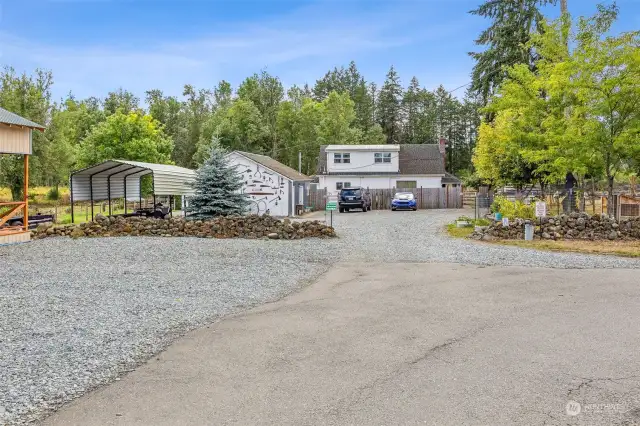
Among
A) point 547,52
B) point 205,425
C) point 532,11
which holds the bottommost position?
point 205,425

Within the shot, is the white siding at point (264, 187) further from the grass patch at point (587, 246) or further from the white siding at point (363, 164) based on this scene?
the grass patch at point (587, 246)

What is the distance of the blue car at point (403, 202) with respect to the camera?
1374 inches

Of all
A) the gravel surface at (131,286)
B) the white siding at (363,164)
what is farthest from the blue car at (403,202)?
the gravel surface at (131,286)

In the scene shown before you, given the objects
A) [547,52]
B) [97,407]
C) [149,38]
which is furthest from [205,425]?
[547,52]

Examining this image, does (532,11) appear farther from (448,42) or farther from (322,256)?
(322,256)

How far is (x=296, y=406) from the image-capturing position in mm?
4332

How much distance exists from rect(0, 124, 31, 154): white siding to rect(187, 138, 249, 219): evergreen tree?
612cm

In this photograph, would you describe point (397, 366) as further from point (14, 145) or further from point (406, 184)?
point (406, 184)

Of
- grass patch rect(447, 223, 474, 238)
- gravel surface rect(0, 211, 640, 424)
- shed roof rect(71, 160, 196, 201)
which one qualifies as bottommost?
gravel surface rect(0, 211, 640, 424)

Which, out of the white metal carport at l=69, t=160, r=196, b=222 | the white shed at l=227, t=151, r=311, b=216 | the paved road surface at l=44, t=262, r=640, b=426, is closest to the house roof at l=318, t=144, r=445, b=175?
the white shed at l=227, t=151, r=311, b=216

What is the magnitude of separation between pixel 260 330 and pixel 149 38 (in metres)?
16.1

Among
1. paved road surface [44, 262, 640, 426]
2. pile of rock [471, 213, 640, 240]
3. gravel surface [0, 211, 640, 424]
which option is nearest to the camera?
paved road surface [44, 262, 640, 426]

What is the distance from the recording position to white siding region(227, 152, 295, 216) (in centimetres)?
2861

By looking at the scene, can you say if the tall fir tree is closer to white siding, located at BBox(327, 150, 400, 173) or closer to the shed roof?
white siding, located at BBox(327, 150, 400, 173)
